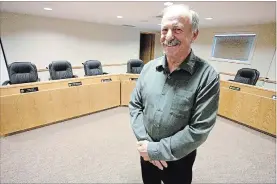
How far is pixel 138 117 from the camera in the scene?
103 cm

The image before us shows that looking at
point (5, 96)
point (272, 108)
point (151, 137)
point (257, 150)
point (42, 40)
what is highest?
point (42, 40)

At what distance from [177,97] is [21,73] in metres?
3.45

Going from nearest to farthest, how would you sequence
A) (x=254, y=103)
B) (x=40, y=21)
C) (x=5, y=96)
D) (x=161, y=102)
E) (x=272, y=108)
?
1. (x=161, y=102)
2. (x=5, y=96)
3. (x=272, y=108)
4. (x=254, y=103)
5. (x=40, y=21)

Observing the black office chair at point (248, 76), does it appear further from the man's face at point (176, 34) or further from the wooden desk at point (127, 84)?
the man's face at point (176, 34)

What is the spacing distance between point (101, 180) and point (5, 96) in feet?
6.01

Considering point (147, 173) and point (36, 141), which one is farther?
point (36, 141)

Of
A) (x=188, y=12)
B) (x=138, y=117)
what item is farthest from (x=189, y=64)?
(x=138, y=117)

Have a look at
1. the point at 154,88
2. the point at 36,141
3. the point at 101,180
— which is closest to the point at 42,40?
the point at 36,141

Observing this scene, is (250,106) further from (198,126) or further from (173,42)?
(173,42)

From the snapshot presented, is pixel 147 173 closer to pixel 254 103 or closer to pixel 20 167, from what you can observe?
pixel 20 167

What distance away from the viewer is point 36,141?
2336mm

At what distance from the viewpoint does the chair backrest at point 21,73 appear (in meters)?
3.08

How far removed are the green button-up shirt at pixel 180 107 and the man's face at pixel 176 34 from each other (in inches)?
3.1

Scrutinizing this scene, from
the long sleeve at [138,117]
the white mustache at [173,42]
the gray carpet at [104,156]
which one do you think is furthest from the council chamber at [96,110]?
the white mustache at [173,42]
